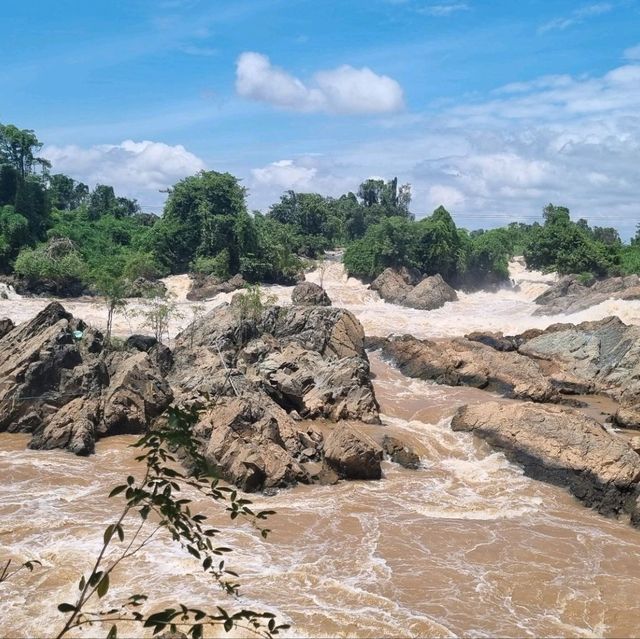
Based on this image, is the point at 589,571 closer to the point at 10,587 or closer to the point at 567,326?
the point at 10,587

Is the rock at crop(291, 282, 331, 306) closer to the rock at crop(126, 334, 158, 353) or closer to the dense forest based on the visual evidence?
the dense forest

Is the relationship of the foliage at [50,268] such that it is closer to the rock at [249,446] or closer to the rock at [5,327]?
the rock at [5,327]

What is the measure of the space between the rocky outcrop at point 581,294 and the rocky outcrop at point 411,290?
20.9 feet

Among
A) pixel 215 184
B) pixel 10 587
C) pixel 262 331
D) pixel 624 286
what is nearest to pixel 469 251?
pixel 624 286

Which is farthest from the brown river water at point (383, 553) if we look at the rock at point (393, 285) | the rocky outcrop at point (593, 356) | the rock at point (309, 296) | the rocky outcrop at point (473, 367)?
the rock at point (393, 285)

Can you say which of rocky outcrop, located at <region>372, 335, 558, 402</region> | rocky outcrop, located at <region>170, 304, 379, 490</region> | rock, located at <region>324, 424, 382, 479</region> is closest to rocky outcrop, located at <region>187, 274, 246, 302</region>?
rocky outcrop, located at <region>170, 304, 379, 490</region>

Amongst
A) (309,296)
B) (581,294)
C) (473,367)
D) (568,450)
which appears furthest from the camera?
(581,294)

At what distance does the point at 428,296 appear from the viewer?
46531 mm

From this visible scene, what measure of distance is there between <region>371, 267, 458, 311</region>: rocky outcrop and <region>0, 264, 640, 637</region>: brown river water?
27334 mm

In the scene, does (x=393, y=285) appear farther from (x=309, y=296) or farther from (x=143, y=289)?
(x=143, y=289)

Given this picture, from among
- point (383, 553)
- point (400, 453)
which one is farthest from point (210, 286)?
point (383, 553)

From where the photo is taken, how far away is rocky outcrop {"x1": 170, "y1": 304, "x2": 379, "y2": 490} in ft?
53.4

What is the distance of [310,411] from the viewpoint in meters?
21.2

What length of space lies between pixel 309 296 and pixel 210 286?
837 cm
